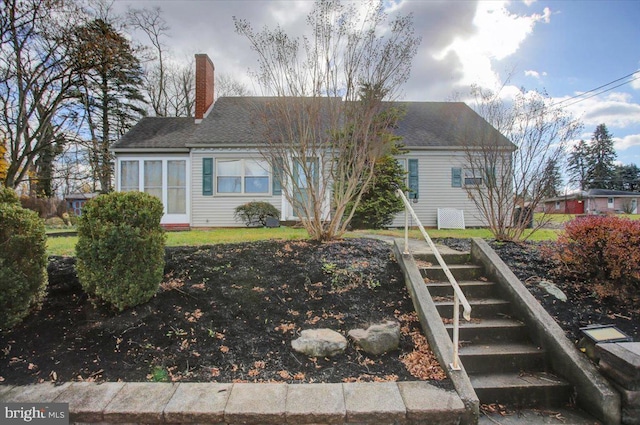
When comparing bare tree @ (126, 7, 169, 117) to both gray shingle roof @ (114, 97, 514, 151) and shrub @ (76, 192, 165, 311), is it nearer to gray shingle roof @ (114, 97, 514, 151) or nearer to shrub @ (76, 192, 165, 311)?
gray shingle roof @ (114, 97, 514, 151)

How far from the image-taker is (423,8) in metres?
5.42

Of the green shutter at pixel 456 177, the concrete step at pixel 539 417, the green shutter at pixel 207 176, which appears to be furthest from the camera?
the green shutter at pixel 456 177

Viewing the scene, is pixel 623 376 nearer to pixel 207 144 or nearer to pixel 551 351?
pixel 551 351

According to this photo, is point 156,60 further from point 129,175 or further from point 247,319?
point 247,319

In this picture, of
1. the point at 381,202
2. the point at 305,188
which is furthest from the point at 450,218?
the point at 305,188

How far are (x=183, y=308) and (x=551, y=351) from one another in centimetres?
354

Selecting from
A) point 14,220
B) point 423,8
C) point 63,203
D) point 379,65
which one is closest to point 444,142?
point 423,8

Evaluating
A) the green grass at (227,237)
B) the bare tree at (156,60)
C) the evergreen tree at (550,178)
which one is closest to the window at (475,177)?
the evergreen tree at (550,178)

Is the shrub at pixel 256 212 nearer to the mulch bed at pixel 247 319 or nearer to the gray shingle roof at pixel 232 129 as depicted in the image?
the gray shingle roof at pixel 232 129

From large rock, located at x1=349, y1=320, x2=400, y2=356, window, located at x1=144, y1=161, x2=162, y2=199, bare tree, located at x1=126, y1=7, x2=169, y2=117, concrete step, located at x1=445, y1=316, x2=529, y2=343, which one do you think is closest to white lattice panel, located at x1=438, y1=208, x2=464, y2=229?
concrete step, located at x1=445, y1=316, x2=529, y2=343

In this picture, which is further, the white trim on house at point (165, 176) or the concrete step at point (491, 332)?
the white trim on house at point (165, 176)

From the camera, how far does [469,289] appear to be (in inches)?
143

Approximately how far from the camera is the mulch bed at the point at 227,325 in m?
2.56

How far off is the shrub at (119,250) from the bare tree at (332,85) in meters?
2.26
